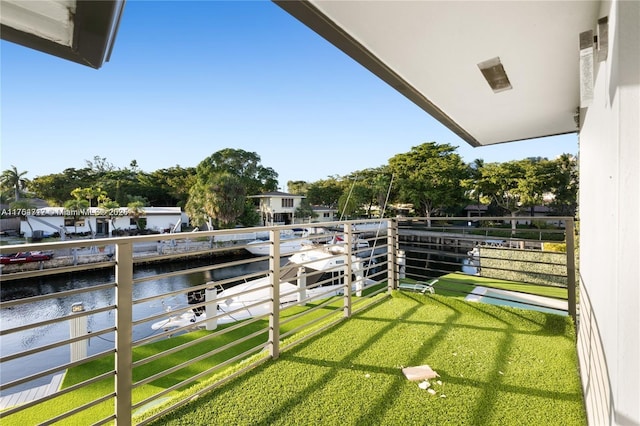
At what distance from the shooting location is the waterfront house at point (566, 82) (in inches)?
29.9

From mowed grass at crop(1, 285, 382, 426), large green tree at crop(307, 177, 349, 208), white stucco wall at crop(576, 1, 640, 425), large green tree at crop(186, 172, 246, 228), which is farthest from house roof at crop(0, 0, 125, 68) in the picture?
large green tree at crop(307, 177, 349, 208)

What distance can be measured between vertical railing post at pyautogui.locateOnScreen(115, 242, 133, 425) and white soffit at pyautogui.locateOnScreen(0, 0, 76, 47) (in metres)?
0.89

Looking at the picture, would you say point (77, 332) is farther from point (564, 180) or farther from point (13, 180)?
point (13, 180)

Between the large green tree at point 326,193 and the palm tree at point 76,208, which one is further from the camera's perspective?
the large green tree at point 326,193

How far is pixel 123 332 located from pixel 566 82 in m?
3.48

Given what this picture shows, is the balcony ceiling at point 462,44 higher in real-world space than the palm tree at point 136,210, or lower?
higher

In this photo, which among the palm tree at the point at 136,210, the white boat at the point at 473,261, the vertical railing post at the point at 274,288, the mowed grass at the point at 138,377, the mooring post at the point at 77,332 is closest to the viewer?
the vertical railing post at the point at 274,288

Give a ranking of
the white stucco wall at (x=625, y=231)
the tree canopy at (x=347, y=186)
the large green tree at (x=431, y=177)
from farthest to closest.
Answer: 1. the large green tree at (x=431, y=177)
2. the tree canopy at (x=347, y=186)
3. the white stucco wall at (x=625, y=231)

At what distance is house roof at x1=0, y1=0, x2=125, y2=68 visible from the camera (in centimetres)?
95

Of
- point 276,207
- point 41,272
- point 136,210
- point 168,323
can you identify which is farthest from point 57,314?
point 276,207

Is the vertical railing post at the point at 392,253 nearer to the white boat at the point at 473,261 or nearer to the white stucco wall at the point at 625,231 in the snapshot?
the white boat at the point at 473,261

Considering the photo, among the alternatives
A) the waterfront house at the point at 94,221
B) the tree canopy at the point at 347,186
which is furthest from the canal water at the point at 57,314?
the tree canopy at the point at 347,186

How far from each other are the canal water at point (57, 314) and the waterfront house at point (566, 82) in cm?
308

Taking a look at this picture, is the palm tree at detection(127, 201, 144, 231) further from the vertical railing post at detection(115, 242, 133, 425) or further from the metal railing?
the vertical railing post at detection(115, 242, 133, 425)
